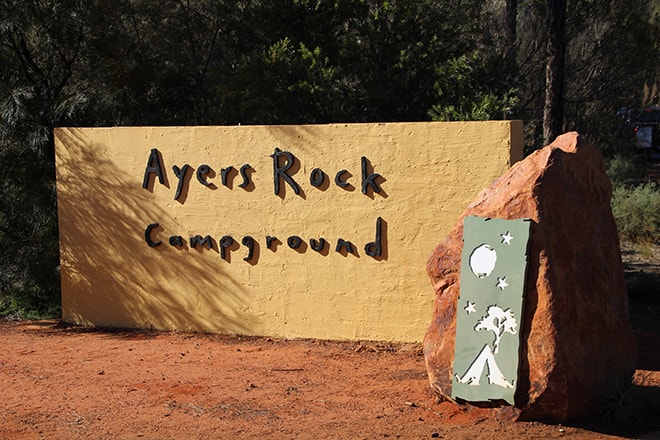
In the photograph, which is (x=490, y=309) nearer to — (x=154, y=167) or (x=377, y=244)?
(x=377, y=244)

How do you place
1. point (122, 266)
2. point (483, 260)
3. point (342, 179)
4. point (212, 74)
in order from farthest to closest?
point (212, 74), point (122, 266), point (342, 179), point (483, 260)

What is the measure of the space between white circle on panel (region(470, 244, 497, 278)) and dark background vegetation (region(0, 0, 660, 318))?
5.74 meters

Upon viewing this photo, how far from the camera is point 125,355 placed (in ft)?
30.2

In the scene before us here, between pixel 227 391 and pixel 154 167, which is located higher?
pixel 154 167

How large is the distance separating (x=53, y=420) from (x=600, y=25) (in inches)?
820

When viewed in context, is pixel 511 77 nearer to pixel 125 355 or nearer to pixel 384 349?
pixel 384 349

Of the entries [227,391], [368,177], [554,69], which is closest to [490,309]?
Result: [227,391]

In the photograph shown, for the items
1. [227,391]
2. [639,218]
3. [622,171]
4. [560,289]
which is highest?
[622,171]

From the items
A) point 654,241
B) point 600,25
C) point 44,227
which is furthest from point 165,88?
point 600,25

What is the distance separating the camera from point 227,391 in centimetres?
777

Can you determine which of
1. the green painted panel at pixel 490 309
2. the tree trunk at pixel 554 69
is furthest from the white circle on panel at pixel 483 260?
the tree trunk at pixel 554 69

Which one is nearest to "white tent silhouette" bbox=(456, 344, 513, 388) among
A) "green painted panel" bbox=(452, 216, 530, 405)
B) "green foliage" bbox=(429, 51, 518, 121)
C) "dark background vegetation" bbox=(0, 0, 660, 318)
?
"green painted panel" bbox=(452, 216, 530, 405)

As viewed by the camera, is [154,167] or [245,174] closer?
[245,174]

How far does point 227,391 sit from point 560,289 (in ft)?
10.4
